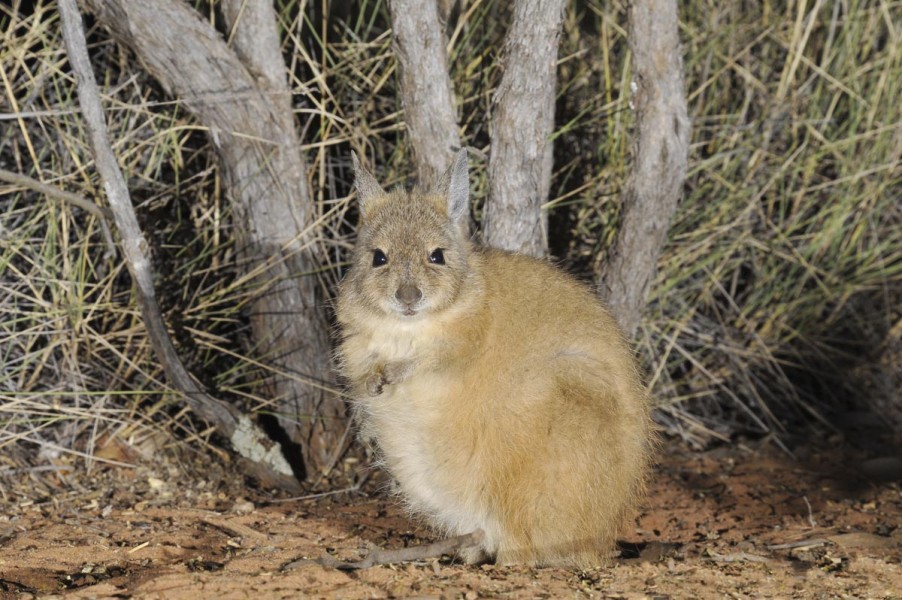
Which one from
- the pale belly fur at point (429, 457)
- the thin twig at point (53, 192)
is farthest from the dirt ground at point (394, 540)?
the thin twig at point (53, 192)

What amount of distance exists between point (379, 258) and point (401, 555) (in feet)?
4.03

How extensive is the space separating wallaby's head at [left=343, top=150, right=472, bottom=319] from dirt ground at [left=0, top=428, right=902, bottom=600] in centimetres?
107

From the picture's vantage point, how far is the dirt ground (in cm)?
371

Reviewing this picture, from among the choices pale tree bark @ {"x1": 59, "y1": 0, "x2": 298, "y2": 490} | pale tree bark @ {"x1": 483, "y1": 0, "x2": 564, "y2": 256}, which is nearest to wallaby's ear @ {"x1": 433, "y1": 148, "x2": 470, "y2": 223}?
pale tree bark @ {"x1": 483, "y1": 0, "x2": 564, "y2": 256}

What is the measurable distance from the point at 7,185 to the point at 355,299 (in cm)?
216

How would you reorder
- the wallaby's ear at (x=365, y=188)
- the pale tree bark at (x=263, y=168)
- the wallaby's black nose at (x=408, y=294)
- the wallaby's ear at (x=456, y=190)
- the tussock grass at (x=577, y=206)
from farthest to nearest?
the tussock grass at (x=577, y=206) < the pale tree bark at (x=263, y=168) < the wallaby's ear at (x=365, y=188) < the wallaby's ear at (x=456, y=190) < the wallaby's black nose at (x=408, y=294)

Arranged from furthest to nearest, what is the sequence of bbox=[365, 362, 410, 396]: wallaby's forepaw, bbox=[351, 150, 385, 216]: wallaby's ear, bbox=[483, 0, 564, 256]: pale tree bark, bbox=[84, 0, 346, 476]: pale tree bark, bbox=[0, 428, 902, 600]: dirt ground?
bbox=[84, 0, 346, 476]: pale tree bark, bbox=[483, 0, 564, 256]: pale tree bark, bbox=[351, 150, 385, 216]: wallaby's ear, bbox=[365, 362, 410, 396]: wallaby's forepaw, bbox=[0, 428, 902, 600]: dirt ground

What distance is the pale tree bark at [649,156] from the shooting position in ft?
15.7

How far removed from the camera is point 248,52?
16.2 feet

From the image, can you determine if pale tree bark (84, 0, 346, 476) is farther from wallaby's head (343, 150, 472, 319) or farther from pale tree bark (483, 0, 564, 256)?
pale tree bark (483, 0, 564, 256)

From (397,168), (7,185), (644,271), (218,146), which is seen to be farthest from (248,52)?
(644,271)

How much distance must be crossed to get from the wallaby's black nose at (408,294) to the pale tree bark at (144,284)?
3.99 ft

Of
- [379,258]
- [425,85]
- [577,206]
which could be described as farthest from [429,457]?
[577,206]

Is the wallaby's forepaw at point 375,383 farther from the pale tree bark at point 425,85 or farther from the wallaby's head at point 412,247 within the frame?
the pale tree bark at point 425,85
